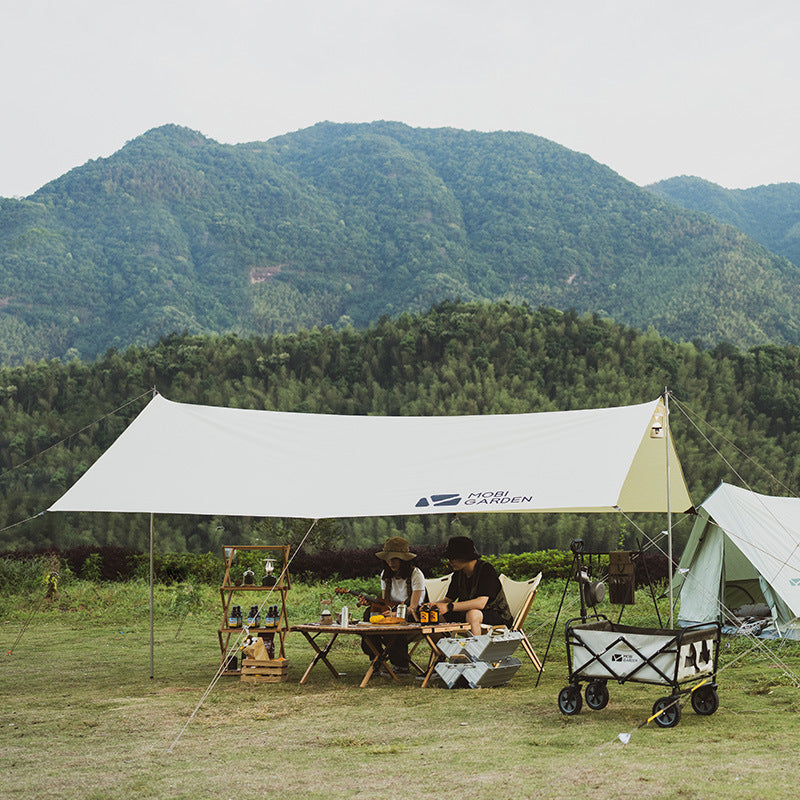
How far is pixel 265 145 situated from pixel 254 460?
8377 centimetres

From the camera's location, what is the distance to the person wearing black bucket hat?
6.53m

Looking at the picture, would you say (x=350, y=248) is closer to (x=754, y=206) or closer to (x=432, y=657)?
(x=754, y=206)

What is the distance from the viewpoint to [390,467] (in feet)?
22.2

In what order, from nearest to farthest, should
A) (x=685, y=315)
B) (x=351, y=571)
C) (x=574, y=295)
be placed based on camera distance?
(x=351, y=571), (x=685, y=315), (x=574, y=295)

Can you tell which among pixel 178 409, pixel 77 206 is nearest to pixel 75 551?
pixel 178 409

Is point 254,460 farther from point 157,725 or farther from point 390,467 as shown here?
point 157,725

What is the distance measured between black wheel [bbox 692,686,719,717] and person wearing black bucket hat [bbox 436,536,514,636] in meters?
1.72

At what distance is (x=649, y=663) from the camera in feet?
15.9

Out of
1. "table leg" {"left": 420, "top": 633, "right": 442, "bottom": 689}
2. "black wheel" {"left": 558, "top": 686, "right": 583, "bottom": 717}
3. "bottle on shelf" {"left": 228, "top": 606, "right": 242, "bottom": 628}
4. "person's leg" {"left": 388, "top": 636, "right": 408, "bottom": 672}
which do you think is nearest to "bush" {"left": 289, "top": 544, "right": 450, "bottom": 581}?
"person's leg" {"left": 388, "top": 636, "right": 408, "bottom": 672}

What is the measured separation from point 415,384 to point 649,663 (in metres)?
Result: 19.8

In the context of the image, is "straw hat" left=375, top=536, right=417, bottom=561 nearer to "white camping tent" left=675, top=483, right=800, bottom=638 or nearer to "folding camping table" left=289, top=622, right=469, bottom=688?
"folding camping table" left=289, top=622, right=469, bottom=688

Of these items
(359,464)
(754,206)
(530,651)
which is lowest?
Result: (530,651)

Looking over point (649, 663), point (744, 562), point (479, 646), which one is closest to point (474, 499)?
point (479, 646)

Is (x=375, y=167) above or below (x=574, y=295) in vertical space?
above
